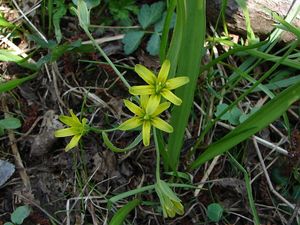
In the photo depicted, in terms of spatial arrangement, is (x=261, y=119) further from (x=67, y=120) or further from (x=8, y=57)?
(x=8, y=57)

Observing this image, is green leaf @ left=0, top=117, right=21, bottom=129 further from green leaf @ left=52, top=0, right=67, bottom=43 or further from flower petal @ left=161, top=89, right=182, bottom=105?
flower petal @ left=161, top=89, right=182, bottom=105

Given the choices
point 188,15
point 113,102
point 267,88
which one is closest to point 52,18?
point 113,102

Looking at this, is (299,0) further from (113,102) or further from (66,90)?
(66,90)

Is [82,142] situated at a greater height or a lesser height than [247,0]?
lesser

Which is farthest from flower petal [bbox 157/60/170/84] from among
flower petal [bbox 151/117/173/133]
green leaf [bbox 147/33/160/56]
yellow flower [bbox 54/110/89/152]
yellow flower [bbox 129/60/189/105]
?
green leaf [bbox 147/33/160/56]

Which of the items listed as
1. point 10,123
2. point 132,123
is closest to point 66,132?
point 132,123

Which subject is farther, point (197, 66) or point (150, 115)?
point (197, 66)

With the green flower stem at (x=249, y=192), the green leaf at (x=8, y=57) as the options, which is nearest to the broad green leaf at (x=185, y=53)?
the green flower stem at (x=249, y=192)
